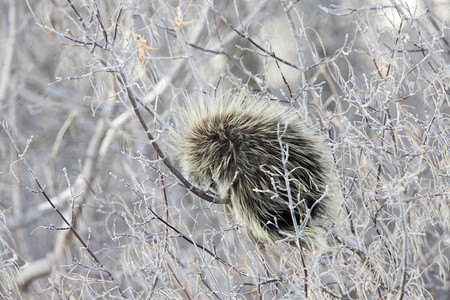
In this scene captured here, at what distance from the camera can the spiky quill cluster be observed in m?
2.17

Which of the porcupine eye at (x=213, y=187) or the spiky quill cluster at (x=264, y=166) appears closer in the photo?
the spiky quill cluster at (x=264, y=166)

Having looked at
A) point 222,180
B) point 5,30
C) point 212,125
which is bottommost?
point 222,180

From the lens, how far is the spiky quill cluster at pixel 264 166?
217 centimetres

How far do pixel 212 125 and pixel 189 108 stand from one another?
0.56 ft

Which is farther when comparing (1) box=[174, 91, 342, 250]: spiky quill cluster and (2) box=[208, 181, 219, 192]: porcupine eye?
(2) box=[208, 181, 219, 192]: porcupine eye

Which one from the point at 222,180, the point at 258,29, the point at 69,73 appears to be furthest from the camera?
the point at 258,29

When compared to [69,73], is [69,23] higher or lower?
higher

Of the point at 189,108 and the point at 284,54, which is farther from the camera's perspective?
the point at 284,54

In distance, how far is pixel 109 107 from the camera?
462cm

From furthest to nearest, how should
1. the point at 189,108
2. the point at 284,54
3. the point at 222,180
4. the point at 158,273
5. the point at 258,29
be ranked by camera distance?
the point at 284,54 → the point at 258,29 → the point at 189,108 → the point at 222,180 → the point at 158,273

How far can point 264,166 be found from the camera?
2160mm

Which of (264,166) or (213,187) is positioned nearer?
(264,166)

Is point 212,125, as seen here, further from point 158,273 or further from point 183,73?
point 183,73

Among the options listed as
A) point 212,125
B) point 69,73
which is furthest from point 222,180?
point 69,73
